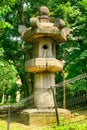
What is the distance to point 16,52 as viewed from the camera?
18.4 m

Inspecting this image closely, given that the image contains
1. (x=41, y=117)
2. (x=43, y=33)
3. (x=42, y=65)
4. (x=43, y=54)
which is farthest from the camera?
(x=43, y=54)

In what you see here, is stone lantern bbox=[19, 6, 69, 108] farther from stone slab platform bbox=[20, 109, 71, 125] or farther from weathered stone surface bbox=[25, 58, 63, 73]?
stone slab platform bbox=[20, 109, 71, 125]

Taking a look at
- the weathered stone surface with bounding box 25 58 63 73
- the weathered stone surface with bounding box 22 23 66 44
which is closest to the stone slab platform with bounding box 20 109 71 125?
the weathered stone surface with bounding box 25 58 63 73

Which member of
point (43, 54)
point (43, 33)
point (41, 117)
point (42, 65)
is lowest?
point (41, 117)

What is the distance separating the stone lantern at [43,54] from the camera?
12055 millimetres

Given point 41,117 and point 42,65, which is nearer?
point 41,117

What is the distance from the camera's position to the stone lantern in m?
12.1

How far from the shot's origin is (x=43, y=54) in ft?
41.4

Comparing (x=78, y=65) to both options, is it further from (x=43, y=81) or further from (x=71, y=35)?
(x=43, y=81)

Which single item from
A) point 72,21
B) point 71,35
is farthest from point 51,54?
point 72,21

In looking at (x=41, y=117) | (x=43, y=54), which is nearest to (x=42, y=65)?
(x=43, y=54)

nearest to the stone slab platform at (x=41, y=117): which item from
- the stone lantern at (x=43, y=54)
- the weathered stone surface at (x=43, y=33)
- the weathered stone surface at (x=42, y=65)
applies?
the stone lantern at (x=43, y=54)

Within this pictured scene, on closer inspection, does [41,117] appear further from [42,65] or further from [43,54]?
[43,54]

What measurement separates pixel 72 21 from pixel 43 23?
535 cm
